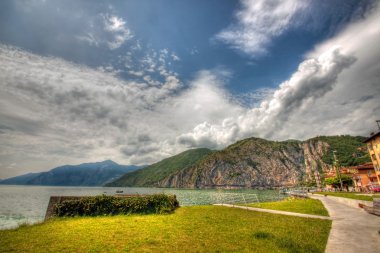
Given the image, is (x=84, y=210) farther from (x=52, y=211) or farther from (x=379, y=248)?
(x=379, y=248)

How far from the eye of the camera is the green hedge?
64.5ft

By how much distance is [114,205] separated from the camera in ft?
68.4

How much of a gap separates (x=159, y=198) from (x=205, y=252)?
14700 mm

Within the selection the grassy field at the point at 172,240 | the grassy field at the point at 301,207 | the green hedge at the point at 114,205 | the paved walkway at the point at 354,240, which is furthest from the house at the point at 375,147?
the grassy field at the point at 172,240

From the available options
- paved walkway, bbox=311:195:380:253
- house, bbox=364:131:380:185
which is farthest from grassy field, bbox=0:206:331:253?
house, bbox=364:131:380:185

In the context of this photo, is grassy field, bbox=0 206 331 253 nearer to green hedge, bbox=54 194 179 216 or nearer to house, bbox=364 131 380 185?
green hedge, bbox=54 194 179 216

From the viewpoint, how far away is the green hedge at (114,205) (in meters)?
19.7

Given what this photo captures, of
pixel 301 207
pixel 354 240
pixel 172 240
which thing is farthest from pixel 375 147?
pixel 172 240

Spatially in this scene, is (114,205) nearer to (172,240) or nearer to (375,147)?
(172,240)

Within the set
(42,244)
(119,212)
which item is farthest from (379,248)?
(119,212)

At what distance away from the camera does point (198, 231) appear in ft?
40.4

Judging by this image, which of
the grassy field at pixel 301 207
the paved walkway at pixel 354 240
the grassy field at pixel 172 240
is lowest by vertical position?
the grassy field at pixel 172 240

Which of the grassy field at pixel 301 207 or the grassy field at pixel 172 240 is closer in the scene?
the grassy field at pixel 172 240

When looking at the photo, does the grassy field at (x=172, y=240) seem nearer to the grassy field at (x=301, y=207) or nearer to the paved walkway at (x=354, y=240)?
the paved walkway at (x=354, y=240)
